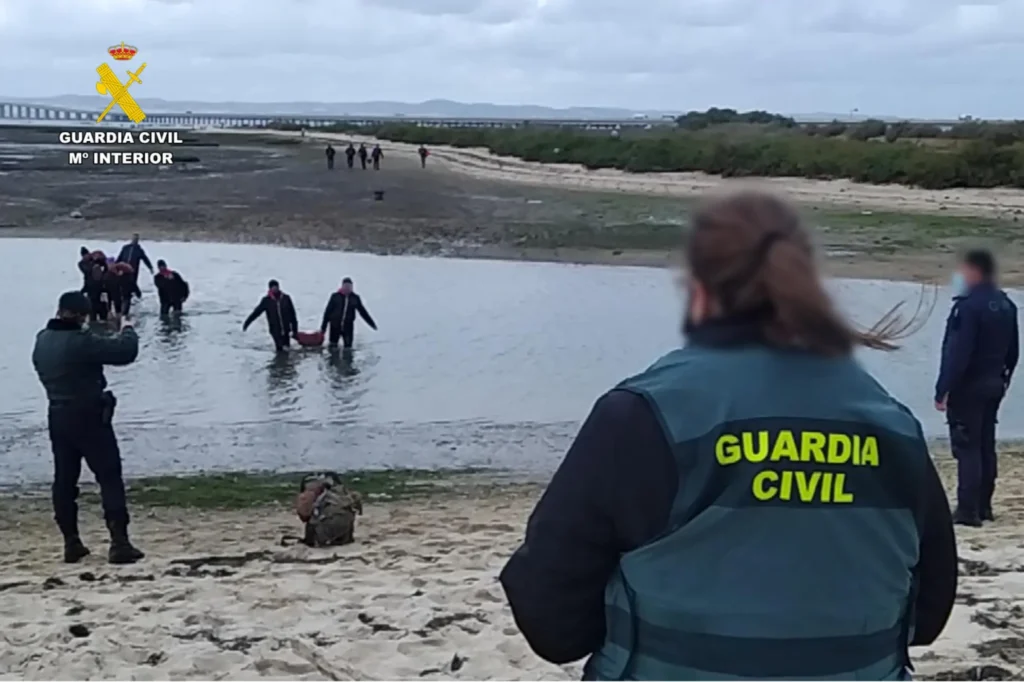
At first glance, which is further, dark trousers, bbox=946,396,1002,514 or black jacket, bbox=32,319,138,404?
dark trousers, bbox=946,396,1002,514

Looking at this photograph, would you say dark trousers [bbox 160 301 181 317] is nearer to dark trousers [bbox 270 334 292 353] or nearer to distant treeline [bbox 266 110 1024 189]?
dark trousers [bbox 270 334 292 353]

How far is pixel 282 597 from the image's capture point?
6020 mm

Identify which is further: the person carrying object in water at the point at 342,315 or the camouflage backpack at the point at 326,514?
the person carrying object in water at the point at 342,315

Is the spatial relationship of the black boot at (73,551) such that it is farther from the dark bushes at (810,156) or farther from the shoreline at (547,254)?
the dark bushes at (810,156)

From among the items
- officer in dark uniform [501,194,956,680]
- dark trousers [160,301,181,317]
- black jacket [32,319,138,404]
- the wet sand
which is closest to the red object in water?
dark trousers [160,301,181,317]

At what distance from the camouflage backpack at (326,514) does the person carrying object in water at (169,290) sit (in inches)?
495

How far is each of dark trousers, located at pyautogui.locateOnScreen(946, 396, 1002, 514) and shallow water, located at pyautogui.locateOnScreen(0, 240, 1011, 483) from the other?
4.17 meters

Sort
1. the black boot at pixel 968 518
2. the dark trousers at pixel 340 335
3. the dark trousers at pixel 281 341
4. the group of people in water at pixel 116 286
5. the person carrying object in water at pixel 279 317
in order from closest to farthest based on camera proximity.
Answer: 1. the black boot at pixel 968 518
2. the person carrying object in water at pixel 279 317
3. the dark trousers at pixel 281 341
4. the dark trousers at pixel 340 335
5. the group of people in water at pixel 116 286

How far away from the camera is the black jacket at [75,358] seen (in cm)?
668

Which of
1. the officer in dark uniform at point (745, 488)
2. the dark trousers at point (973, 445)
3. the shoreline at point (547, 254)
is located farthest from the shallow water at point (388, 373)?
the officer in dark uniform at point (745, 488)

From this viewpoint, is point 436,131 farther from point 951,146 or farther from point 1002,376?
point 1002,376

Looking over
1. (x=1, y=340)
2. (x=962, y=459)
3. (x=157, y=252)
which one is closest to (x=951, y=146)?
(x=157, y=252)

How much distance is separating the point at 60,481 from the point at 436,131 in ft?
296

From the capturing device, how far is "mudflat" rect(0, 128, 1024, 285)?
98.5 ft
